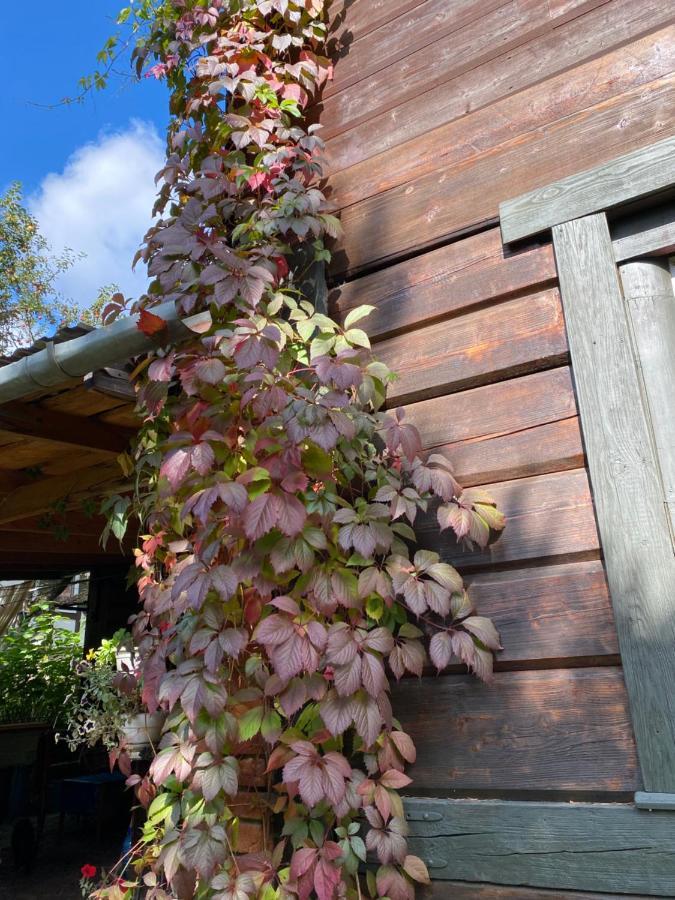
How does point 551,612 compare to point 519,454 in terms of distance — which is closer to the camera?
point 551,612

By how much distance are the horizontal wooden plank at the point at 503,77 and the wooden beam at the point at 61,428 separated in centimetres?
129

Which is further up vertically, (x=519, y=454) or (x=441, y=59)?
(x=441, y=59)

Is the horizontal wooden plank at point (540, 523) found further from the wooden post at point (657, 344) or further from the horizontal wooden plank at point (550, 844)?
the horizontal wooden plank at point (550, 844)

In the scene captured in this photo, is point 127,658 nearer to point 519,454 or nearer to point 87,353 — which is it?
point 87,353

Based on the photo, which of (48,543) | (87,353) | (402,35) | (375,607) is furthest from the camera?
(48,543)

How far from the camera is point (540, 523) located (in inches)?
55.6

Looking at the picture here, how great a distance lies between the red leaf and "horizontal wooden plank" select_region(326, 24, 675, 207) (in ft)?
2.26

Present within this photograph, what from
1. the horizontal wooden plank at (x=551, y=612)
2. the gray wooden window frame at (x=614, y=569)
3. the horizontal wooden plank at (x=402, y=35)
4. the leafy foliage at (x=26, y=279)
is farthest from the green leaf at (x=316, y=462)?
the leafy foliage at (x=26, y=279)

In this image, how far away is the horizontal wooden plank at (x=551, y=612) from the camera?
1294mm

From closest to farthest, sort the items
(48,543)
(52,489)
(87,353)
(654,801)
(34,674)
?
(654,801) < (87,353) < (52,489) < (48,543) < (34,674)

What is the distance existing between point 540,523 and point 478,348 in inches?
18.0

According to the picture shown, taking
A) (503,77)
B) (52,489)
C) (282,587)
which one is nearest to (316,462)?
(282,587)

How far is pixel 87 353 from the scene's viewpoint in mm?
1874

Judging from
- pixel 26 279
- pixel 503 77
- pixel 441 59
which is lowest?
pixel 503 77
